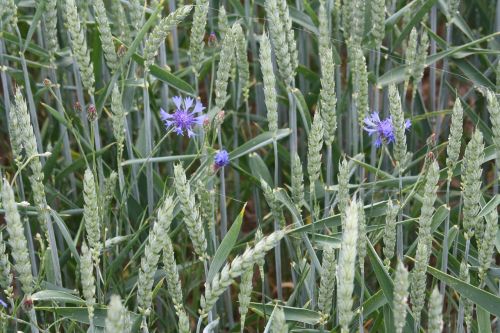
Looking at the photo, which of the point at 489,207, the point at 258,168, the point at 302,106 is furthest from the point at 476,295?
the point at 258,168

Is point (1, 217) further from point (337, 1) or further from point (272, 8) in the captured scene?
point (272, 8)

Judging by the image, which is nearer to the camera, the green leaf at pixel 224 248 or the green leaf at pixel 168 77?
the green leaf at pixel 224 248

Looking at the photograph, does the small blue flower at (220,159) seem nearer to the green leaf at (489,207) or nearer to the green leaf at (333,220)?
the green leaf at (333,220)

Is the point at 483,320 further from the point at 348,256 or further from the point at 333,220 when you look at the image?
the point at 348,256

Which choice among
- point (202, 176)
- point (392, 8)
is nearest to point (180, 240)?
point (202, 176)

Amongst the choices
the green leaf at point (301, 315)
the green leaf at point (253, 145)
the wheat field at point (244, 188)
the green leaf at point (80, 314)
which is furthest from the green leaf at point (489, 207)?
the green leaf at point (80, 314)

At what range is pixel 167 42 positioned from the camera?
9.62 ft

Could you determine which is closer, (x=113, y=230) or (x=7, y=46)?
(x=113, y=230)

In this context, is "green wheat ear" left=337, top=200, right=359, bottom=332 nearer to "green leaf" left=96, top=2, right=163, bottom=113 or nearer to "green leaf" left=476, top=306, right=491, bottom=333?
"green leaf" left=476, top=306, right=491, bottom=333

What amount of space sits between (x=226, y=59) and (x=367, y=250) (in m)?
0.44

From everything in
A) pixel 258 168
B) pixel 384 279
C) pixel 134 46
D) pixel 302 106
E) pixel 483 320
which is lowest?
pixel 483 320

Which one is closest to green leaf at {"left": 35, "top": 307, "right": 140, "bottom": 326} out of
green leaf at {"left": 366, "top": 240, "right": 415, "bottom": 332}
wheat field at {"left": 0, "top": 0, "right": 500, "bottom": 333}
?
wheat field at {"left": 0, "top": 0, "right": 500, "bottom": 333}

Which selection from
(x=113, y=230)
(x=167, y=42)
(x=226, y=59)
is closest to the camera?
(x=226, y=59)

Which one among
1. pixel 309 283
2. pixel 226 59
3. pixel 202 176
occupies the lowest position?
pixel 309 283
